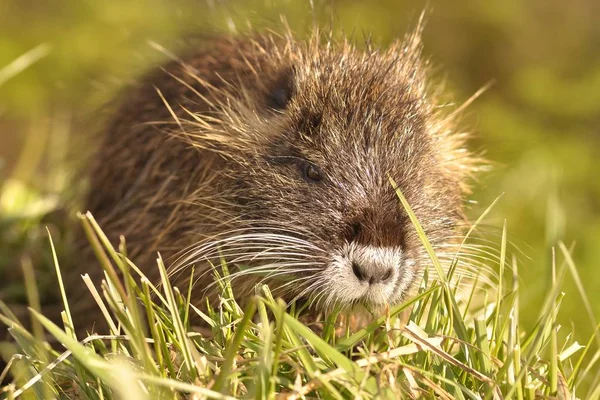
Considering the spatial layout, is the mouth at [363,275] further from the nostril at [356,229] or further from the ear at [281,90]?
the ear at [281,90]

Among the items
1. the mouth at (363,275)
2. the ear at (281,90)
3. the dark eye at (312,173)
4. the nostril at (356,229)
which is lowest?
the mouth at (363,275)

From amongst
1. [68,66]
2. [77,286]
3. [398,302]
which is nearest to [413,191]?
[398,302]

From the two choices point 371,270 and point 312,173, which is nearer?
point 371,270

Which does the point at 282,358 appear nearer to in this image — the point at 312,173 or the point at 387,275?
the point at 387,275

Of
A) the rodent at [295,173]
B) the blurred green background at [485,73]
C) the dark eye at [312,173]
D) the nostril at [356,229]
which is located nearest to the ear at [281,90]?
the rodent at [295,173]

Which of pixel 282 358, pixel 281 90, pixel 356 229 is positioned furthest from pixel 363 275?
pixel 281 90

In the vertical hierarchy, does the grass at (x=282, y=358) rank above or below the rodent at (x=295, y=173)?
below
